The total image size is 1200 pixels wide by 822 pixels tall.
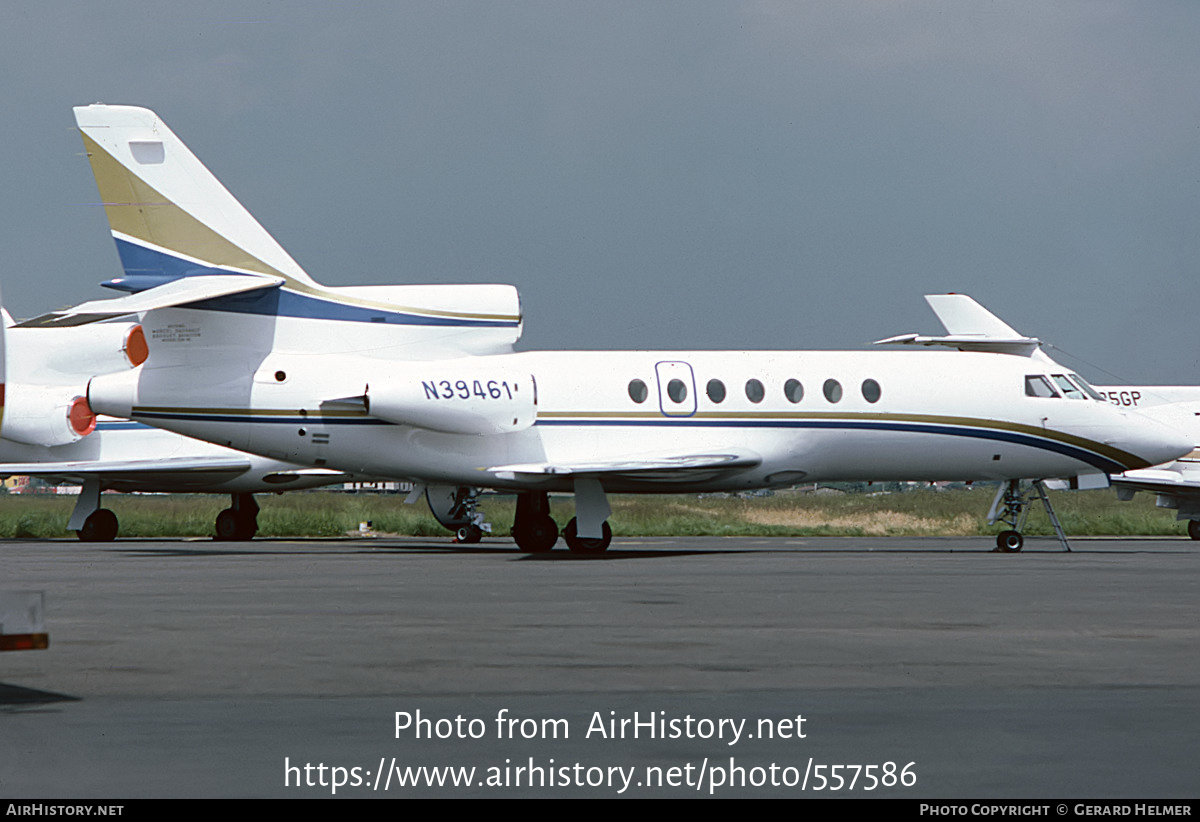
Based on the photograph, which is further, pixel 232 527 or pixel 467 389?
pixel 232 527

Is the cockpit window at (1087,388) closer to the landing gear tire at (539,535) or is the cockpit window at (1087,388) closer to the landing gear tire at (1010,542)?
the landing gear tire at (1010,542)

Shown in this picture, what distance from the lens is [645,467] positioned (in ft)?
81.2

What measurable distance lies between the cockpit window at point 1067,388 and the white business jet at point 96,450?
51.0 feet

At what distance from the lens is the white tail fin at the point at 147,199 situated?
24531mm

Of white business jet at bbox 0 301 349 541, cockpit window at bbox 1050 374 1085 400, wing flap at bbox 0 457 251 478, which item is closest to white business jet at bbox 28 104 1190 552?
cockpit window at bbox 1050 374 1085 400

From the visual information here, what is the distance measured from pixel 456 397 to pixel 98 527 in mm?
14134

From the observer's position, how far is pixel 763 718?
7.55 metres

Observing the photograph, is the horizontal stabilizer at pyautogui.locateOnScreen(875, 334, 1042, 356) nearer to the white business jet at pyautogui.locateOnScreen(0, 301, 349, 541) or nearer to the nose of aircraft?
the nose of aircraft

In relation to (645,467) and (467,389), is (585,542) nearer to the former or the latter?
(645,467)

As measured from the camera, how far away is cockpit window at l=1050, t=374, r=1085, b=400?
27484mm

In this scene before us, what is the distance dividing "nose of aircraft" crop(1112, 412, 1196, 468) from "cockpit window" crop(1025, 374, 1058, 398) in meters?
1.48

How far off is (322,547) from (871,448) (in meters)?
10.8

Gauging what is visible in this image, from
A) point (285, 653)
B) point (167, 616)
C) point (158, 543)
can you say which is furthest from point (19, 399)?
point (285, 653)

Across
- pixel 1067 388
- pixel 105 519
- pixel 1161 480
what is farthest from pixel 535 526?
pixel 1161 480
